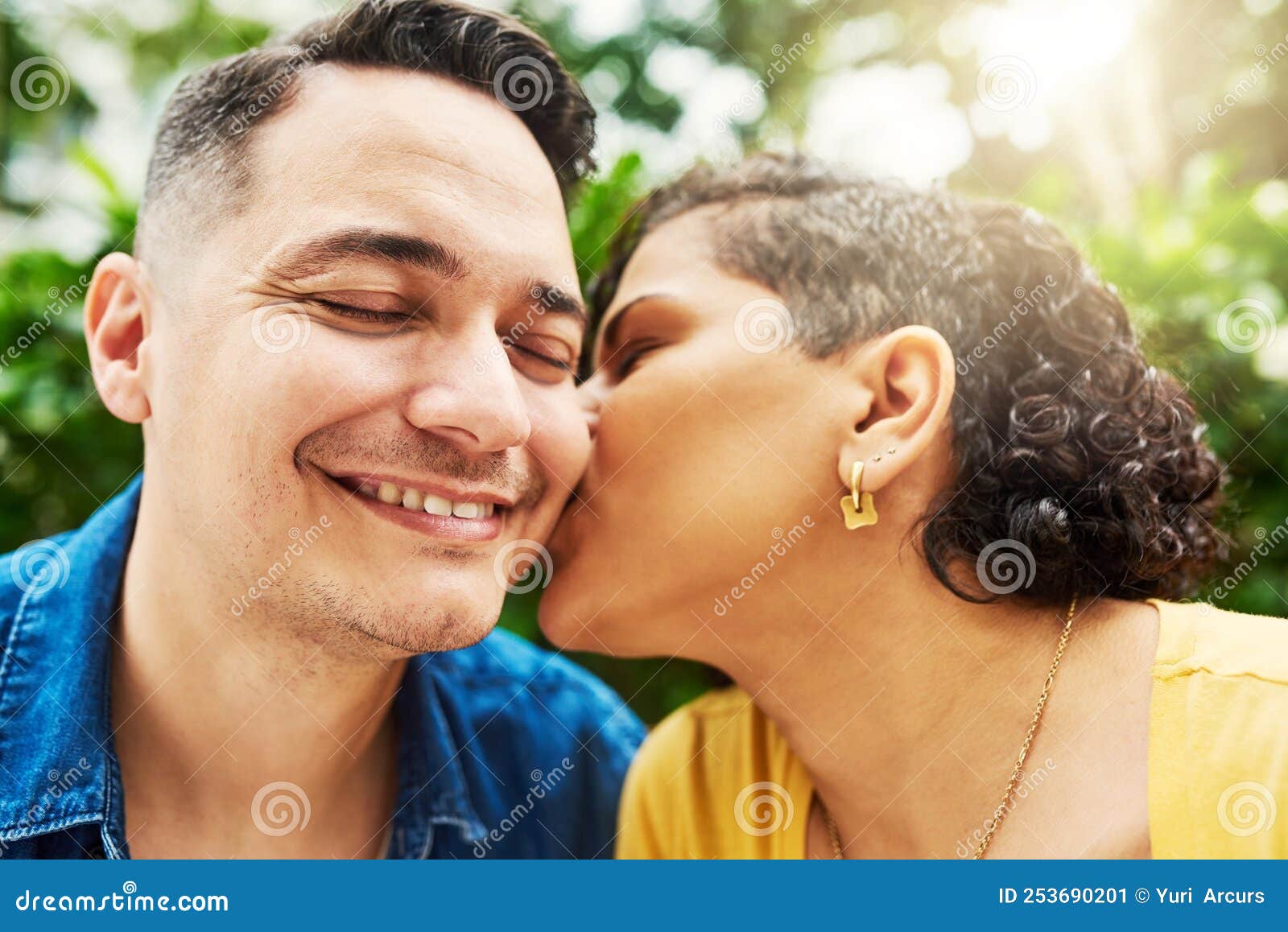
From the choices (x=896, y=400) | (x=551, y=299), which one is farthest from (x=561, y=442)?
(x=896, y=400)

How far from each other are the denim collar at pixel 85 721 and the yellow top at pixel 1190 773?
57 centimetres

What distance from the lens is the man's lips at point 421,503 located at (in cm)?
179

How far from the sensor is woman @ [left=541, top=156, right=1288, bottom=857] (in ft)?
6.83

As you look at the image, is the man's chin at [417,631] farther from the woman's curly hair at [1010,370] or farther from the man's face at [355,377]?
the woman's curly hair at [1010,370]

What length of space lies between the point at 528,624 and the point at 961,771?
4.89 ft

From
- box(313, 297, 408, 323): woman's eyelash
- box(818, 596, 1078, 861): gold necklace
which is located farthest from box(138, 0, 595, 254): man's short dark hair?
box(818, 596, 1078, 861): gold necklace

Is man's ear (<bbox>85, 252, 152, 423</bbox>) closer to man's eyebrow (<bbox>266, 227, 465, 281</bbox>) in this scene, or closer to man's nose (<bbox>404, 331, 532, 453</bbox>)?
man's eyebrow (<bbox>266, 227, 465, 281</bbox>)

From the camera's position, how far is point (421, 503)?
183 cm

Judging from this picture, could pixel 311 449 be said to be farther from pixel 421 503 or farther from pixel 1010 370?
pixel 1010 370

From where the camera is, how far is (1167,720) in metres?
1.84

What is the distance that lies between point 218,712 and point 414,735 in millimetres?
505

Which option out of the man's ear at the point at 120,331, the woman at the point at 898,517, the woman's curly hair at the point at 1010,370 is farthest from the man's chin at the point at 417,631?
the woman's curly hair at the point at 1010,370

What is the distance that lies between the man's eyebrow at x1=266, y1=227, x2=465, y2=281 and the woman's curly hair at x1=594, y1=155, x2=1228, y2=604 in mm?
800
